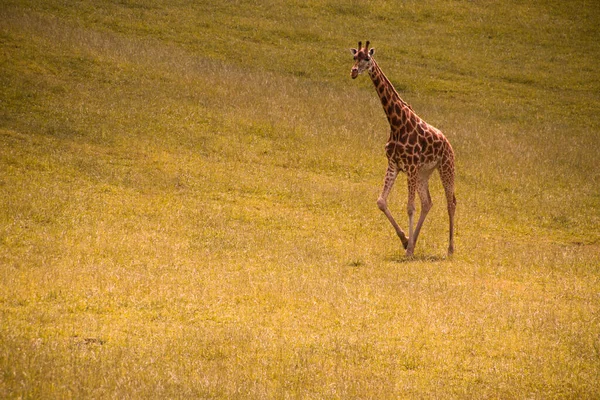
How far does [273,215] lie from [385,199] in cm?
442

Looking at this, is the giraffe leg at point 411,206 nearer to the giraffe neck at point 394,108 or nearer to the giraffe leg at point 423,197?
the giraffe leg at point 423,197

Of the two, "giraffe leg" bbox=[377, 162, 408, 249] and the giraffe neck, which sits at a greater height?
the giraffe neck

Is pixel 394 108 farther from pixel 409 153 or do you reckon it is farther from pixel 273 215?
pixel 273 215

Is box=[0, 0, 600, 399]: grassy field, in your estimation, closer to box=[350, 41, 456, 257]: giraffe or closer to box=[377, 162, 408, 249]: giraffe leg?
box=[377, 162, 408, 249]: giraffe leg

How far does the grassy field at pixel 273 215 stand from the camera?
11.6m

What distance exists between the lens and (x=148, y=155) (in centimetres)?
2545

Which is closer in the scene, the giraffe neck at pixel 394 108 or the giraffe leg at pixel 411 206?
the giraffe leg at pixel 411 206

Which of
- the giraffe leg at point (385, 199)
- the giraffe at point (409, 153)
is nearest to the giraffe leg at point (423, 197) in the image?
the giraffe at point (409, 153)

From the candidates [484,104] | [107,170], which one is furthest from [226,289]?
[484,104]

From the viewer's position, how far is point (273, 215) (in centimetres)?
2202

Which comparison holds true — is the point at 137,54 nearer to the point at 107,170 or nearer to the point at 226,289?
the point at 107,170

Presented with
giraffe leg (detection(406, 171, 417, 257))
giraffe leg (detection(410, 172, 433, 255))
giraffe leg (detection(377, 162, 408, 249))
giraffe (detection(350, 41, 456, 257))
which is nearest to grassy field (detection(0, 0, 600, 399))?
giraffe leg (detection(406, 171, 417, 257))

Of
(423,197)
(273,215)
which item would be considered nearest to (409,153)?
(423,197)

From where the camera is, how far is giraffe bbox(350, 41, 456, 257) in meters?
19.0
